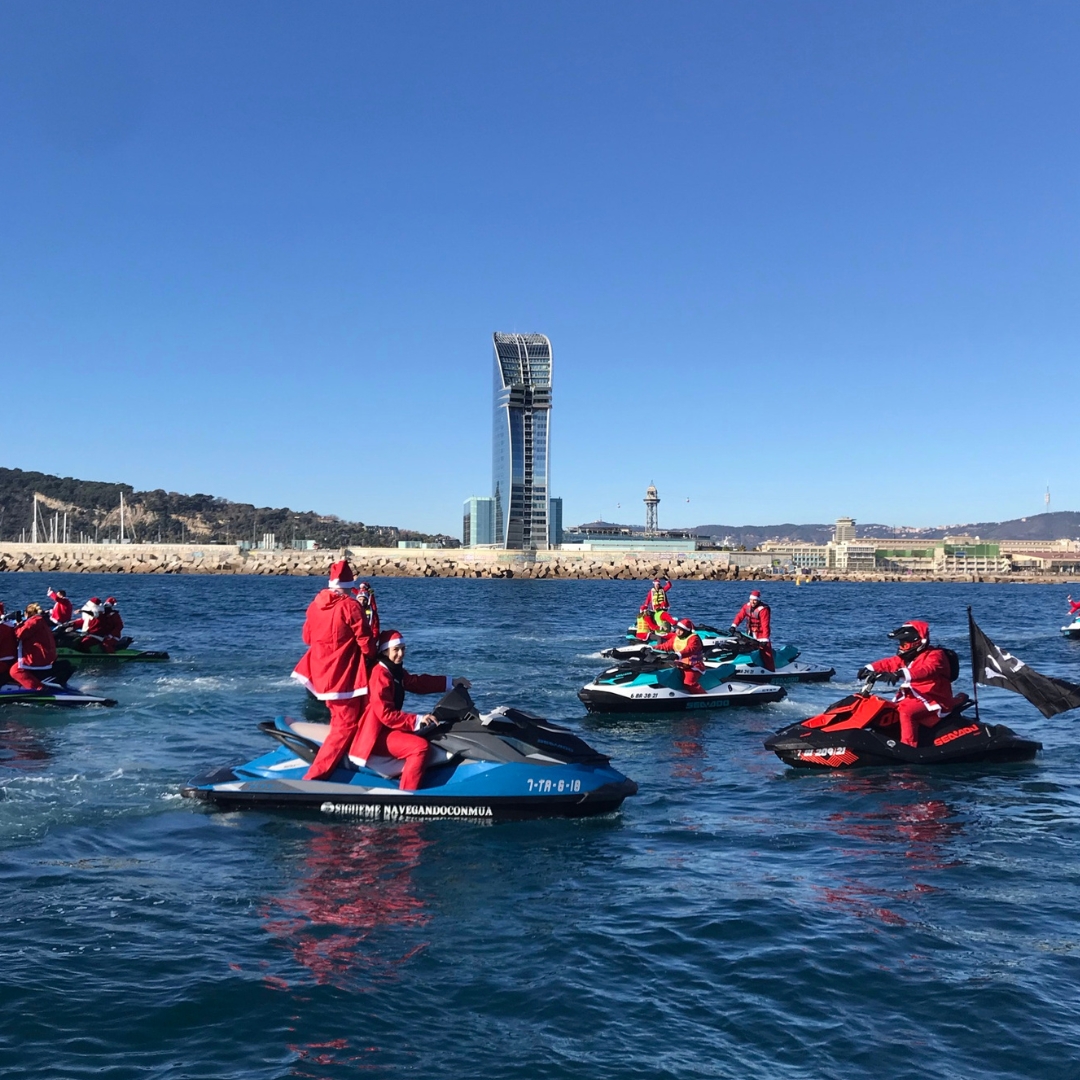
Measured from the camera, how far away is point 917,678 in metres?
15.9

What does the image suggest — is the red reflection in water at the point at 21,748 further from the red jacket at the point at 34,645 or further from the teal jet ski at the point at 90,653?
the teal jet ski at the point at 90,653

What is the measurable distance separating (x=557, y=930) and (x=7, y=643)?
15877 millimetres

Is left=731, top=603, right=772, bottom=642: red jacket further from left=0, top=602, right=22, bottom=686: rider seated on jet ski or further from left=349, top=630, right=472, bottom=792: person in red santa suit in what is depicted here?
left=0, top=602, right=22, bottom=686: rider seated on jet ski

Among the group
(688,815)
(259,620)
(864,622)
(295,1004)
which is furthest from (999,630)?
(295,1004)

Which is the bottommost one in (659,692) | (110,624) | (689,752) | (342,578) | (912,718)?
(689,752)

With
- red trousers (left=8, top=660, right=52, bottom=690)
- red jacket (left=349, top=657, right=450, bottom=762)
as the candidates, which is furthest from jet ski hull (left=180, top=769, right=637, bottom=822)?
red trousers (left=8, top=660, right=52, bottom=690)

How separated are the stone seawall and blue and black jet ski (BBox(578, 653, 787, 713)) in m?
139

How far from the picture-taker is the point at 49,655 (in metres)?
20.9

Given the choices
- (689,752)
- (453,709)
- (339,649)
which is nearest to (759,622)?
(689,752)

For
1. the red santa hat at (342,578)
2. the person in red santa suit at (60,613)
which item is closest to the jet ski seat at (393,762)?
the red santa hat at (342,578)

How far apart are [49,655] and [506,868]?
46.0ft

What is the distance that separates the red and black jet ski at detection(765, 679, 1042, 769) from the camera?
15.8 m

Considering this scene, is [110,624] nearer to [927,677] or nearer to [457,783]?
[457,783]

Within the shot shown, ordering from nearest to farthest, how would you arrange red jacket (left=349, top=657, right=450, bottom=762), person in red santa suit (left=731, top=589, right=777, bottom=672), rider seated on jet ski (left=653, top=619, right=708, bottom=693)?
red jacket (left=349, top=657, right=450, bottom=762) < rider seated on jet ski (left=653, top=619, right=708, bottom=693) < person in red santa suit (left=731, top=589, right=777, bottom=672)
